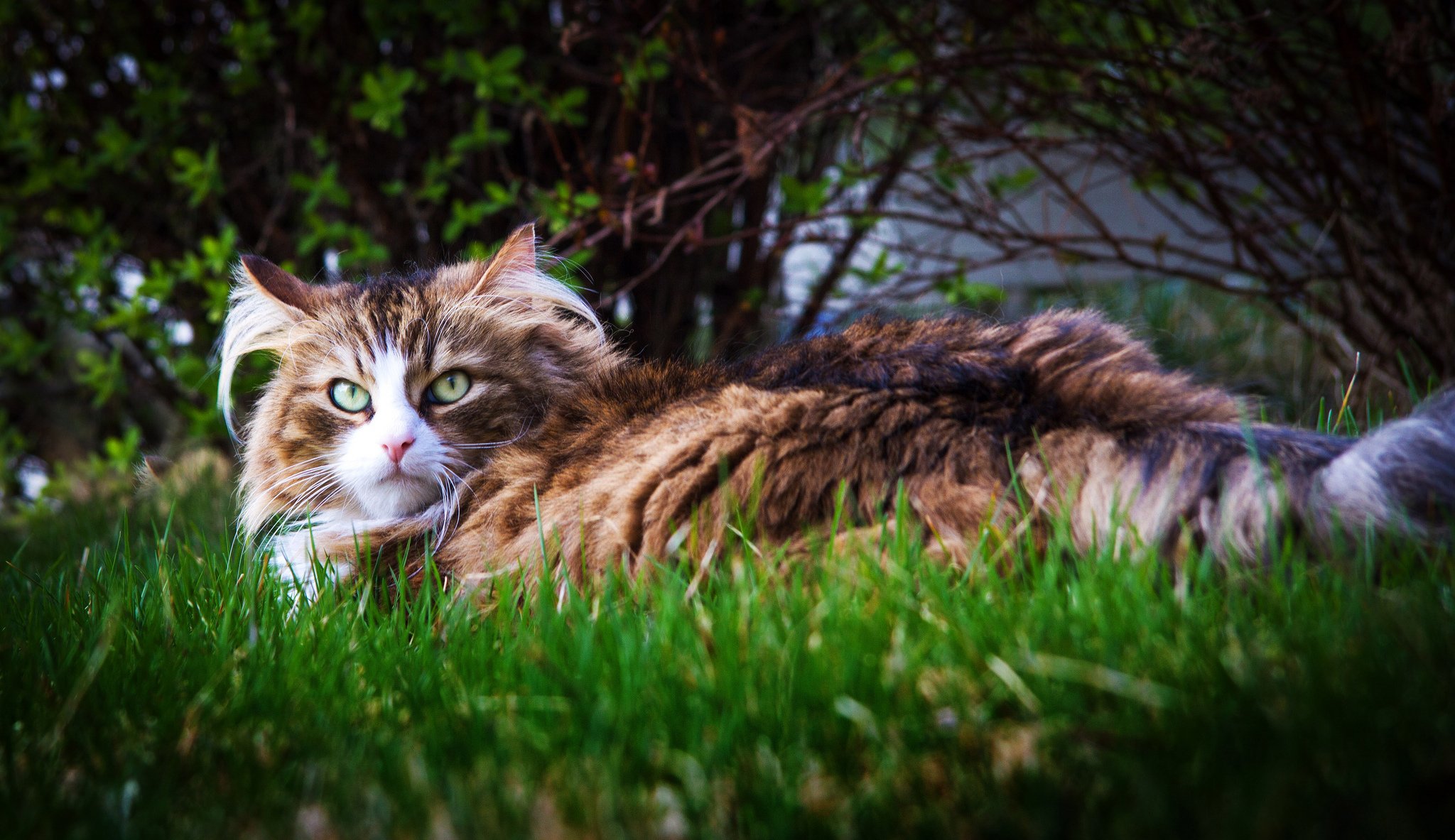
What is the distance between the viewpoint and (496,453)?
7.24 ft

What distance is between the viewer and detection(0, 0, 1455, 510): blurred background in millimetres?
2863

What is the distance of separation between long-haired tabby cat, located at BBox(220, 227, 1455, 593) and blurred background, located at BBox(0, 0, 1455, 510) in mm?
437

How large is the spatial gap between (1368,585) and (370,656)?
143 cm

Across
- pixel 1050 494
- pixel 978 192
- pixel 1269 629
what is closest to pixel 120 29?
pixel 978 192

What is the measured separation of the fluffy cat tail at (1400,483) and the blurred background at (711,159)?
3.80 feet

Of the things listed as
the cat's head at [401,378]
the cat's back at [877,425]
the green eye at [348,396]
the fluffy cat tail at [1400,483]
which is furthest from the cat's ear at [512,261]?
the fluffy cat tail at [1400,483]

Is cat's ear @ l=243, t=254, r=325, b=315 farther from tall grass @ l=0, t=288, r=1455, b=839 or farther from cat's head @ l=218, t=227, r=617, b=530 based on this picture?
tall grass @ l=0, t=288, r=1455, b=839

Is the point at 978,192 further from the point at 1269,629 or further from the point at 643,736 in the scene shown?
the point at 643,736

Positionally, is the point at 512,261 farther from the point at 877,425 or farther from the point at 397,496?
the point at 877,425

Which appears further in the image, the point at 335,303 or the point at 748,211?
the point at 748,211

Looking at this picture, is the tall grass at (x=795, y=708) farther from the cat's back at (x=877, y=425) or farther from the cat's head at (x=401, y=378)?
the cat's head at (x=401, y=378)

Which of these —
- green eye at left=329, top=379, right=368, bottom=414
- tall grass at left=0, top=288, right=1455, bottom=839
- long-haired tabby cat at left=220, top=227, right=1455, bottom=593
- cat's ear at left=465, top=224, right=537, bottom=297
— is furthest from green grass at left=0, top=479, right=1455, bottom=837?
cat's ear at left=465, top=224, right=537, bottom=297

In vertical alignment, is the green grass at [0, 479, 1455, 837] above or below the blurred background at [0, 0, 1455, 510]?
below

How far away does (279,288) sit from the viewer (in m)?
2.42
